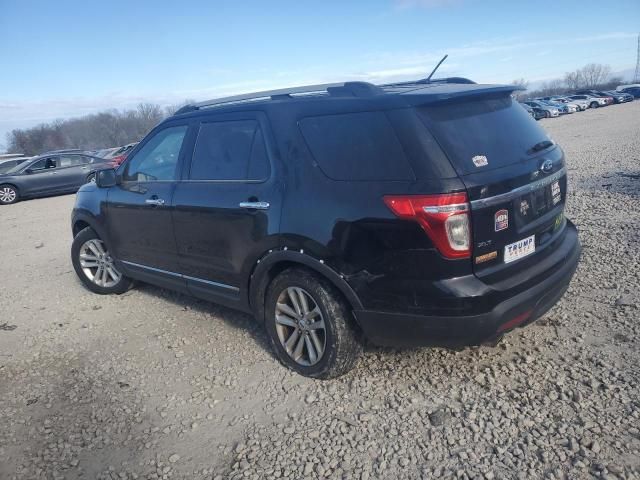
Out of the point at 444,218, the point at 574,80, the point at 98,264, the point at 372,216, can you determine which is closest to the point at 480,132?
the point at 444,218

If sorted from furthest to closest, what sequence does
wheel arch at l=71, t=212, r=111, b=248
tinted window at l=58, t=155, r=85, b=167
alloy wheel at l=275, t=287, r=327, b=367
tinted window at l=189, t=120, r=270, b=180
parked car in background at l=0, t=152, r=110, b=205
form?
tinted window at l=58, t=155, r=85, b=167 < parked car in background at l=0, t=152, r=110, b=205 < wheel arch at l=71, t=212, r=111, b=248 < tinted window at l=189, t=120, r=270, b=180 < alloy wheel at l=275, t=287, r=327, b=367

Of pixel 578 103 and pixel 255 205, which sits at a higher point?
pixel 255 205

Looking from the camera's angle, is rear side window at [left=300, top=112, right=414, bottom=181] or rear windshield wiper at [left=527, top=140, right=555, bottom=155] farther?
rear windshield wiper at [left=527, top=140, right=555, bottom=155]

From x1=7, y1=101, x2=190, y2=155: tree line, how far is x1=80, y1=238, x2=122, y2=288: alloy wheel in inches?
2115

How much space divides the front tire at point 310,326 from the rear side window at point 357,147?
2.43 feet

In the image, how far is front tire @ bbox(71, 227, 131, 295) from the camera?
5.32 meters

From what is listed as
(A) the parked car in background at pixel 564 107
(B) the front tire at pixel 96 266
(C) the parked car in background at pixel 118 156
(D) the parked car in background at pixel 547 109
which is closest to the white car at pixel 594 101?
(A) the parked car in background at pixel 564 107

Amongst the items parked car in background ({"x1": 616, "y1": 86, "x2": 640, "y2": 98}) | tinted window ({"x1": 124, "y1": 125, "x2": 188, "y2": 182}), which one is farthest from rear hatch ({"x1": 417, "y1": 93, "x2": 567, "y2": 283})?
parked car in background ({"x1": 616, "y1": 86, "x2": 640, "y2": 98})

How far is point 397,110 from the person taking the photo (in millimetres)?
2791

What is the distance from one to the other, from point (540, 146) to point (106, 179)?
A: 3857mm

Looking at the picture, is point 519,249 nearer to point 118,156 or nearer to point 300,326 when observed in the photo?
point 300,326

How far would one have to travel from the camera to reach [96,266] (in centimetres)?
544

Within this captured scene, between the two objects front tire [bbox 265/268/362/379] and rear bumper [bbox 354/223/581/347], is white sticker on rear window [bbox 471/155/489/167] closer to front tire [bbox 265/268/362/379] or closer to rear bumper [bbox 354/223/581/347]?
rear bumper [bbox 354/223/581/347]

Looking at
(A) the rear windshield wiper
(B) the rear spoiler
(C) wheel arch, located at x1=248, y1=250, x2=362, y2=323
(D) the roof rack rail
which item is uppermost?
(D) the roof rack rail
